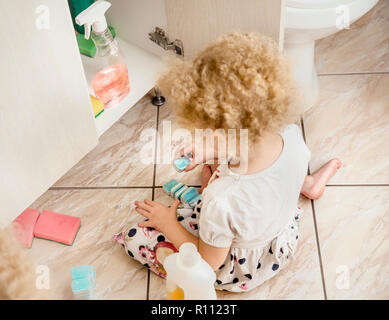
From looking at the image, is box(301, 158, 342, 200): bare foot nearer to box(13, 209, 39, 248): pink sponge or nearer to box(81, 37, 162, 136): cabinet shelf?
box(81, 37, 162, 136): cabinet shelf

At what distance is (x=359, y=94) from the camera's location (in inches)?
59.1

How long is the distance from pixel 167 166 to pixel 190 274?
584mm

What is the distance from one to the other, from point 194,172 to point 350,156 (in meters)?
0.42

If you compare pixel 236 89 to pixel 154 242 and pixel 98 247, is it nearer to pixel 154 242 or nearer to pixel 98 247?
pixel 154 242

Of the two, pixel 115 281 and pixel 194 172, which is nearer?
pixel 115 281

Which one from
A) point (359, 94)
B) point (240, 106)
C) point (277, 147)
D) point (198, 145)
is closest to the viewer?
point (240, 106)

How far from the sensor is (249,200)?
37.6 inches

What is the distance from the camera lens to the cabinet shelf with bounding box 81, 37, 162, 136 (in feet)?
4.14

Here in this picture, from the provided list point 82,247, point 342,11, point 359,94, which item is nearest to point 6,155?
Result: point 82,247

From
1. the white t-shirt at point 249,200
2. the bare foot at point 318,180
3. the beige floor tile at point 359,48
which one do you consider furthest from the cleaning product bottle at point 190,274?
the beige floor tile at point 359,48

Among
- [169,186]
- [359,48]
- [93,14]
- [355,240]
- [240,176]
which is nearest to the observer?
[240,176]

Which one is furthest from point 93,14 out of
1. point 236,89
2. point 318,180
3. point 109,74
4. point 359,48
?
point 359,48

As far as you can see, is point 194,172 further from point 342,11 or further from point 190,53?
point 342,11

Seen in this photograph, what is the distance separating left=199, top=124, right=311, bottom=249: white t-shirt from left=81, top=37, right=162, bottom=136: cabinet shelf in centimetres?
38
